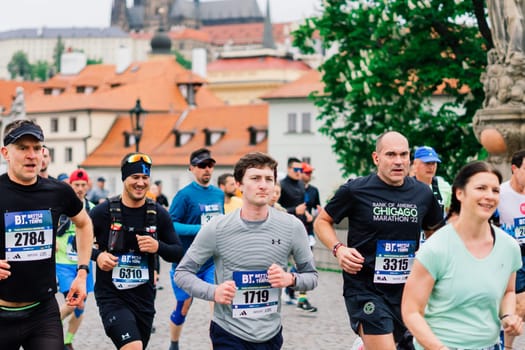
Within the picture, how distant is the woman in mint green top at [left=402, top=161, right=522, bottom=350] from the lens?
5270 mm

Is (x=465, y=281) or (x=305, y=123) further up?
(x=305, y=123)

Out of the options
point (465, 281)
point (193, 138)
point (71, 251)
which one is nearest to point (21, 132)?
point (465, 281)

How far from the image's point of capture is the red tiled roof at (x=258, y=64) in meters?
121

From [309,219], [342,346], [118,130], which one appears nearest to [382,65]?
[309,219]

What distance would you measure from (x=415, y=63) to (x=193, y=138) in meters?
53.8

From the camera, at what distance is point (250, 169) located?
20.8ft

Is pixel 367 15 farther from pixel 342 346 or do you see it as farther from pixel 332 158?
pixel 332 158

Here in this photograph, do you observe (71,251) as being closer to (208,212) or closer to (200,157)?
(208,212)

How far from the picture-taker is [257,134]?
76.6 meters

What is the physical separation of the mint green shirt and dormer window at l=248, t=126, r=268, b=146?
2791 inches

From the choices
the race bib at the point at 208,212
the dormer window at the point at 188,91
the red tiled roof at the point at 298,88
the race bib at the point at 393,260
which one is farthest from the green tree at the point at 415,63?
the dormer window at the point at 188,91

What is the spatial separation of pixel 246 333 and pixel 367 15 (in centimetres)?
2196

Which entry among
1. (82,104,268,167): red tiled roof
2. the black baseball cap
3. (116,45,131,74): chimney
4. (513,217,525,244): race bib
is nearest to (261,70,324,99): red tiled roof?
(82,104,268,167): red tiled roof

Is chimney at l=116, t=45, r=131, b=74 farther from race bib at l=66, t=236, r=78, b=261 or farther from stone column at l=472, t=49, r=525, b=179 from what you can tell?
race bib at l=66, t=236, r=78, b=261
